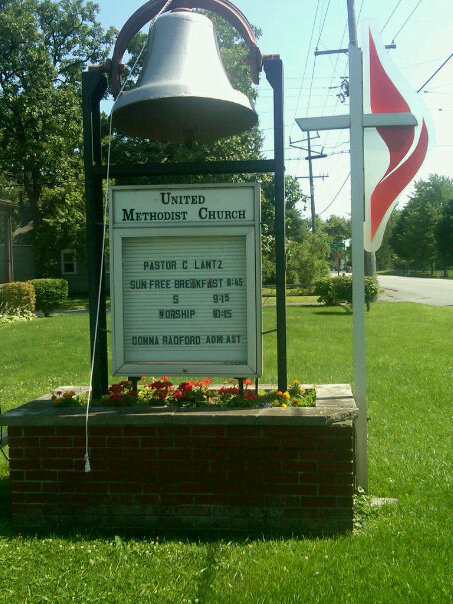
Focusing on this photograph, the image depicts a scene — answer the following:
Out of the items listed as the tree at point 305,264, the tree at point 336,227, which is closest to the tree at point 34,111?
the tree at point 305,264

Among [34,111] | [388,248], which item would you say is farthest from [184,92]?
[388,248]

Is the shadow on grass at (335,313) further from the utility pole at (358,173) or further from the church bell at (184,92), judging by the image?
the utility pole at (358,173)

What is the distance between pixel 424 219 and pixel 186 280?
3197 inches

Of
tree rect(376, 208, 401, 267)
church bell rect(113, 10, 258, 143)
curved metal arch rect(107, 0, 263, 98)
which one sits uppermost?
tree rect(376, 208, 401, 267)

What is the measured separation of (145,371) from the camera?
4.33 m

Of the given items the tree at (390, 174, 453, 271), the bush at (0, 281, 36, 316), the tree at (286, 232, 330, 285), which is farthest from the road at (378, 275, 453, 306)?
the tree at (390, 174, 453, 271)

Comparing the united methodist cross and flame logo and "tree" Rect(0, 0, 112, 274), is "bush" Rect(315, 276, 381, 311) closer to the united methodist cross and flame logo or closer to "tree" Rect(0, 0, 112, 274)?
"tree" Rect(0, 0, 112, 274)

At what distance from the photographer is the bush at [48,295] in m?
24.2

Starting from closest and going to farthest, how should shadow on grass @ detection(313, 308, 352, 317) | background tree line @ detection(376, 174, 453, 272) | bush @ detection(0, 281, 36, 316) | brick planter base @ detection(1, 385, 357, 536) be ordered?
brick planter base @ detection(1, 385, 357, 536) → shadow on grass @ detection(313, 308, 352, 317) → bush @ detection(0, 281, 36, 316) → background tree line @ detection(376, 174, 453, 272)

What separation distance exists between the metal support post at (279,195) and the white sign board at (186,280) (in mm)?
140

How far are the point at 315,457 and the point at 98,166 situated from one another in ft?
7.62

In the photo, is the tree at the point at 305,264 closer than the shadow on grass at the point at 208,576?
No

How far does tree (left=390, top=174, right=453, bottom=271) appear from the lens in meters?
81.1

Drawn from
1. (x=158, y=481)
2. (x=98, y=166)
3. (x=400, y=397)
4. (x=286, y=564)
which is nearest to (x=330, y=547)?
(x=286, y=564)
